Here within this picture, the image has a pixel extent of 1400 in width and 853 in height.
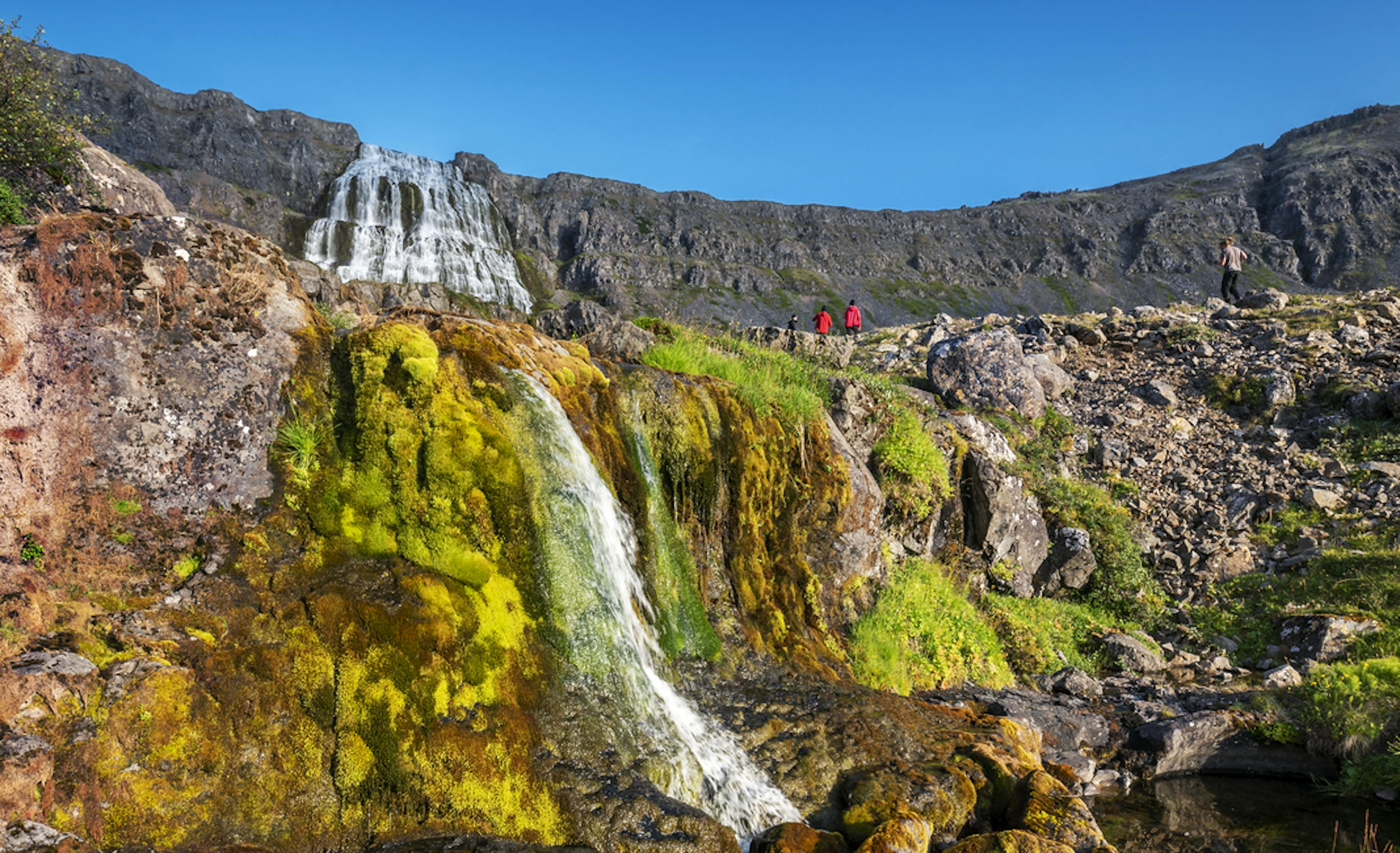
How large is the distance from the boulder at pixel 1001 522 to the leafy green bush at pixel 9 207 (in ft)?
41.9

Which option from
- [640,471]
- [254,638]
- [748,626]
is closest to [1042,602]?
[748,626]

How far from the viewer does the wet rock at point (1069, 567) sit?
13.2 m

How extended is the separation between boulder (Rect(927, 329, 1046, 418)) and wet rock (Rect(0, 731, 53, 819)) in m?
16.9

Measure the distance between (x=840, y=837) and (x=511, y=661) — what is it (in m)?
2.63

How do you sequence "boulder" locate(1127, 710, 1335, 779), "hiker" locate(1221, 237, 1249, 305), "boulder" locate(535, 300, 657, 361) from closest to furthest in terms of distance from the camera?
"boulder" locate(1127, 710, 1335, 779)
"boulder" locate(535, 300, 657, 361)
"hiker" locate(1221, 237, 1249, 305)

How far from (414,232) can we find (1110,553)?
49847 mm

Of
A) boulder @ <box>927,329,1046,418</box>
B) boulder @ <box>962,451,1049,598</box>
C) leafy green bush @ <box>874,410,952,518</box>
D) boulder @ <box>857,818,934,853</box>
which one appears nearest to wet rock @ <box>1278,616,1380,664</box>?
boulder @ <box>962,451,1049,598</box>

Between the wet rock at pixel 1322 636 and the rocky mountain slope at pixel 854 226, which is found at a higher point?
the rocky mountain slope at pixel 854 226

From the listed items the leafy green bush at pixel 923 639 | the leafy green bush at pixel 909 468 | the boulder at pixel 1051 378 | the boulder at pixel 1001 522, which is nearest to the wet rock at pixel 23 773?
the leafy green bush at pixel 923 639

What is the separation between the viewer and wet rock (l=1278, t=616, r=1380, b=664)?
35.6 ft

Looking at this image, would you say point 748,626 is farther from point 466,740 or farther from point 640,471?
point 466,740

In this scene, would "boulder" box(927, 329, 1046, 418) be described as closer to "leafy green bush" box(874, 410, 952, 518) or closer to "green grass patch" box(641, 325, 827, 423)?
"leafy green bush" box(874, 410, 952, 518)

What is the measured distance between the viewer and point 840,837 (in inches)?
199

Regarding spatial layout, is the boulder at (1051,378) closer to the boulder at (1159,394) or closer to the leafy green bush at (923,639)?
the boulder at (1159,394)
